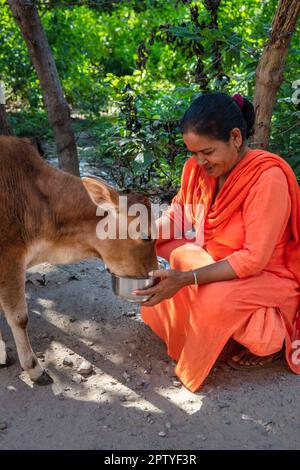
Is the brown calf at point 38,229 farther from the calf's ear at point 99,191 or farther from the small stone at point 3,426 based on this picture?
the small stone at point 3,426

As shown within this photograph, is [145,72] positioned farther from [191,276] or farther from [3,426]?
[3,426]

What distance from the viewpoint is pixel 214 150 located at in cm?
297

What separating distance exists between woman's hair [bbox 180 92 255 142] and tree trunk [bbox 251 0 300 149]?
1.14 metres

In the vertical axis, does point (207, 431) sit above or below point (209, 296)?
below

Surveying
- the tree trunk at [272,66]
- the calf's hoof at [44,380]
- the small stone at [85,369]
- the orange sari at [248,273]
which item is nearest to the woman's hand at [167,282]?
the orange sari at [248,273]

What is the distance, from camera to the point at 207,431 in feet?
8.95

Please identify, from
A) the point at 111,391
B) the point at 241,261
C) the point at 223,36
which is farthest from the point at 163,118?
the point at 111,391

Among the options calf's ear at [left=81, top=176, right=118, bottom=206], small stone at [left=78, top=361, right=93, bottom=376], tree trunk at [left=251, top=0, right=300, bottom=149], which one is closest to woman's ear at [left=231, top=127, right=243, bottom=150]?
calf's ear at [left=81, top=176, right=118, bottom=206]

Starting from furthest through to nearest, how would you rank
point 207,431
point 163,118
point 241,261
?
point 163,118 → point 241,261 → point 207,431

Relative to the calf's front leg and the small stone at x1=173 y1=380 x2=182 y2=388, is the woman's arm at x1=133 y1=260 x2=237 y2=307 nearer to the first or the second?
the small stone at x1=173 y1=380 x2=182 y2=388

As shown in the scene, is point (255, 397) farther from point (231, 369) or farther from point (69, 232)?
point (69, 232)

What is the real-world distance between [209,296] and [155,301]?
332 millimetres

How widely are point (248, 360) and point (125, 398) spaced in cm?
81

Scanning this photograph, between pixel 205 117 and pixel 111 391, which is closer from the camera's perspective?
pixel 205 117
